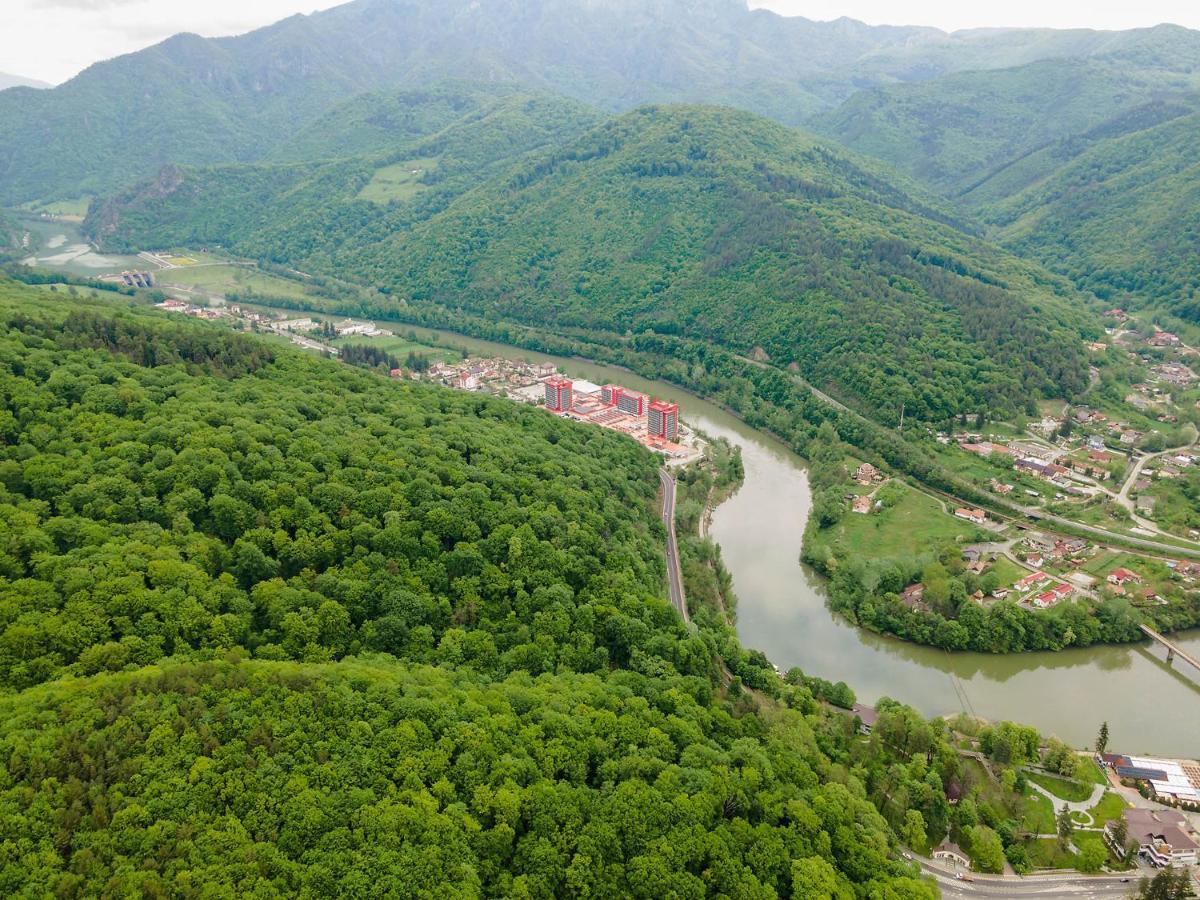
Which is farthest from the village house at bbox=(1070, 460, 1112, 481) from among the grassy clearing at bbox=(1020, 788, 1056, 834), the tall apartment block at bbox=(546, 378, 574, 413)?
the tall apartment block at bbox=(546, 378, 574, 413)

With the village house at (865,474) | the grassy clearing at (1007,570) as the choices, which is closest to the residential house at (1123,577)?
the grassy clearing at (1007,570)

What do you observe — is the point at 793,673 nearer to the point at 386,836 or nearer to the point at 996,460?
the point at 386,836

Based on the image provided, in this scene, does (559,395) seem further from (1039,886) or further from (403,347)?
(1039,886)

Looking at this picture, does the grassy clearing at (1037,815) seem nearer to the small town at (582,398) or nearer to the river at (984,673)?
the river at (984,673)

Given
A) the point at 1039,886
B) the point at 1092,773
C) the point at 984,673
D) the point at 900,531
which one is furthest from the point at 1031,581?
the point at 1039,886

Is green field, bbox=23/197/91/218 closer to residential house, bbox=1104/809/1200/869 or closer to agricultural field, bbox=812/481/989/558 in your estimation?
agricultural field, bbox=812/481/989/558
